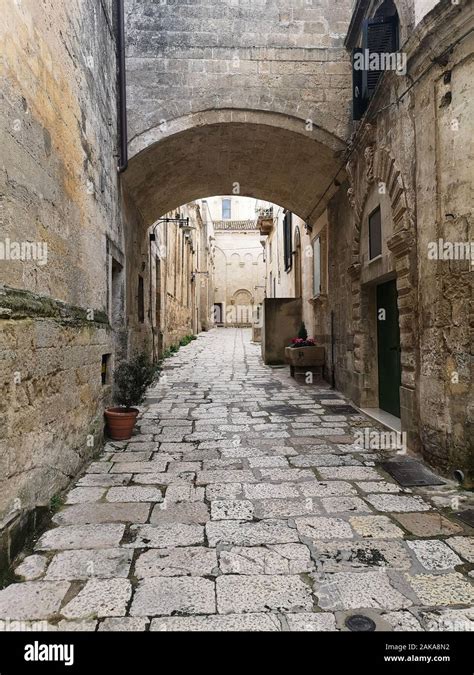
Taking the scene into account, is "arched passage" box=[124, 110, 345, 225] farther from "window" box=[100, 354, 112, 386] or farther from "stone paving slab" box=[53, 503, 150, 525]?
"stone paving slab" box=[53, 503, 150, 525]

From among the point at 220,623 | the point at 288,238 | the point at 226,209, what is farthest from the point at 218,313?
the point at 220,623

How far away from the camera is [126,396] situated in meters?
5.39

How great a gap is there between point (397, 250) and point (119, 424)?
3.90 m

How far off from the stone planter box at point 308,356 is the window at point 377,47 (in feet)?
16.4

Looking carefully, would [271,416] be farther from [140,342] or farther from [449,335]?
[140,342]

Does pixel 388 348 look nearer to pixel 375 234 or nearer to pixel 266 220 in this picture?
pixel 375 234

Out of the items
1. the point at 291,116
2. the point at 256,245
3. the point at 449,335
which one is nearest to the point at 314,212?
the point at 291,116

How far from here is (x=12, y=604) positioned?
2094 millimetres

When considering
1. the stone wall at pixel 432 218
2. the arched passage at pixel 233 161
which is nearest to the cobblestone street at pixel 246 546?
the stone wall at pixel 432 218

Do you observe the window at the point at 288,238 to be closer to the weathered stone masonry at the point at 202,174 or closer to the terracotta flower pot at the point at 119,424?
the weathered stone masonry at the point at 202,174

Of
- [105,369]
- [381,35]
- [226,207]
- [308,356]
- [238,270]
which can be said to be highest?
[226,207]

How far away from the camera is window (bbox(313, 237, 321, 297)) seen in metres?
9.91

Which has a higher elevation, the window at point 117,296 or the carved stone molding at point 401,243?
the carved stone molding at point 401,243

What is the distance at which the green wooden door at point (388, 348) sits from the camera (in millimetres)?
5693
